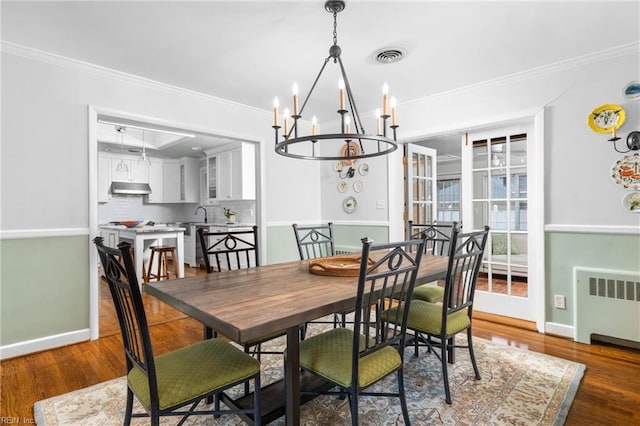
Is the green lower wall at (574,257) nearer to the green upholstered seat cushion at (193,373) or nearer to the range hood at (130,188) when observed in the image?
the green upholstered seat cushion at (193,373)

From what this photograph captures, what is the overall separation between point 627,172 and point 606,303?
1037 millimetres

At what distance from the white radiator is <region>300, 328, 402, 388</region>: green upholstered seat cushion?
2.08 meters

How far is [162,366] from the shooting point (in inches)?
57.8

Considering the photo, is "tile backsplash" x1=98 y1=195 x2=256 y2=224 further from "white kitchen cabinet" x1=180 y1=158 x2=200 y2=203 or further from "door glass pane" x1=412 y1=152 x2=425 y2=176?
"door glass pane" x1=412 y1=152 x2=425 y2=176

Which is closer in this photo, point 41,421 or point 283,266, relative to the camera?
point 41,421

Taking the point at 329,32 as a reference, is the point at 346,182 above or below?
below

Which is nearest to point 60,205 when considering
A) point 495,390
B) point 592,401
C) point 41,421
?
point 41,421

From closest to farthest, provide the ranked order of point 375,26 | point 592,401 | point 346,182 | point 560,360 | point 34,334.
Answer: point 592,401
point 375,26
point 560,360
point 34,334
point 346,182

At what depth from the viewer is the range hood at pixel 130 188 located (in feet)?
21.5

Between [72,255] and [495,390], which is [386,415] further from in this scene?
[72,255]

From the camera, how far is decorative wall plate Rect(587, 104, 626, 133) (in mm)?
2643

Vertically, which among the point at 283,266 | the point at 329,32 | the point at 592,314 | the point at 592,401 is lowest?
the point at 592,401

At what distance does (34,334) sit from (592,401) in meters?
3.90

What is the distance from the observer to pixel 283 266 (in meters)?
2.39
